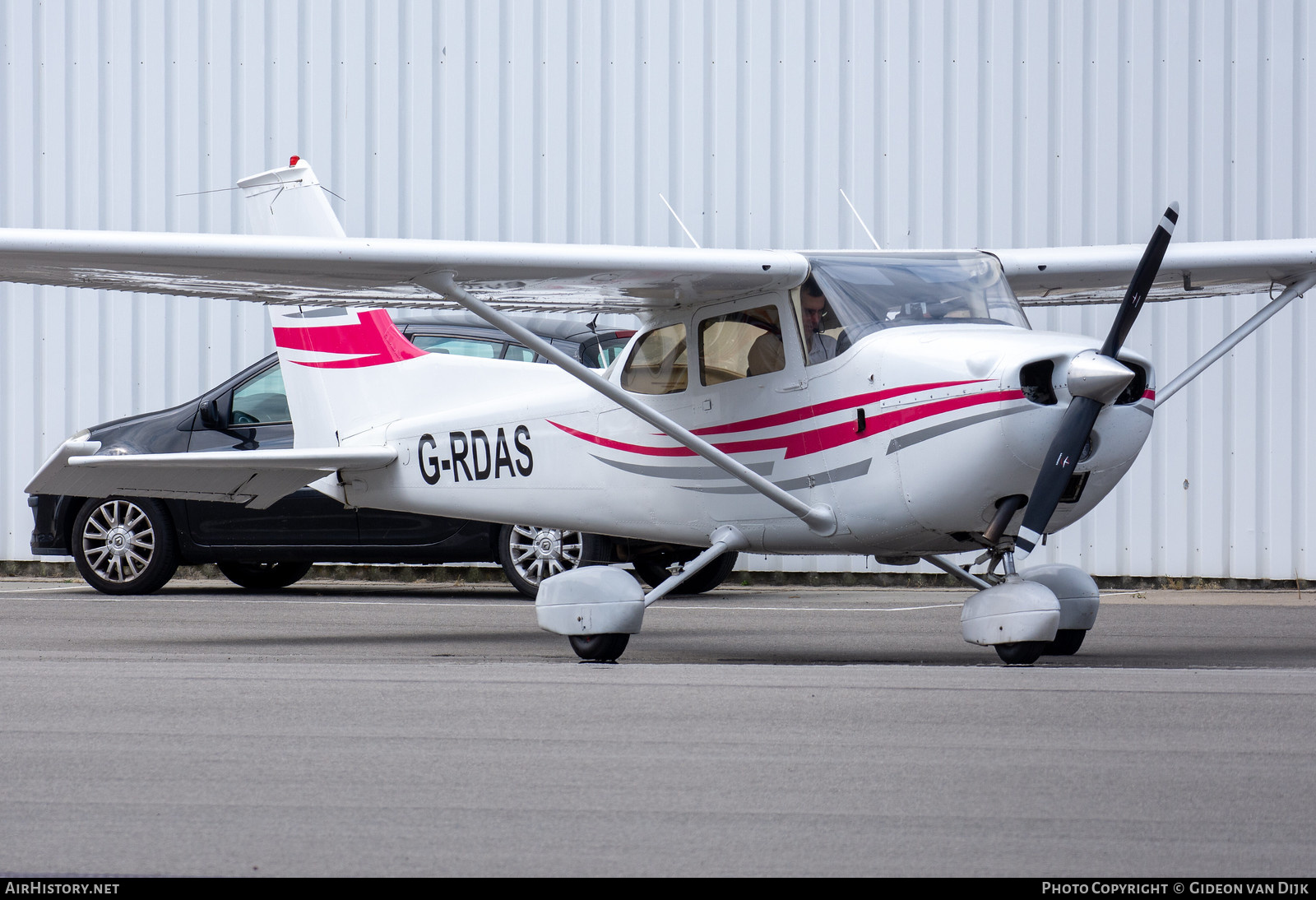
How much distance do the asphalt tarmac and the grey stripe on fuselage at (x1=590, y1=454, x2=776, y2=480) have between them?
0.90 metres

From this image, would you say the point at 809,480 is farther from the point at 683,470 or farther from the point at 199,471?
the point at 199,471

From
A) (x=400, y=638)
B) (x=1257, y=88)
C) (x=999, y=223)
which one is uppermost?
(x=1257, y=88)

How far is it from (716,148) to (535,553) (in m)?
5.07

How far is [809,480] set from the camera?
692cm

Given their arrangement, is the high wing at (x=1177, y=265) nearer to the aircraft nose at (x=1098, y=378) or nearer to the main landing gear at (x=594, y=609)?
the aircraft nose at (x=1098, y=378)

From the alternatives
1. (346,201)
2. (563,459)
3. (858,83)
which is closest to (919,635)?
(563,459)

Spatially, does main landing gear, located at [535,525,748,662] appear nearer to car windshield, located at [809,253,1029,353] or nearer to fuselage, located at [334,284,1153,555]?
fuselage, located at [334,284,1153,555]

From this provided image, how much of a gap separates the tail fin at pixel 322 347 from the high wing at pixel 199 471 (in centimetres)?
58

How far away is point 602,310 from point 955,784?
15.7 ft

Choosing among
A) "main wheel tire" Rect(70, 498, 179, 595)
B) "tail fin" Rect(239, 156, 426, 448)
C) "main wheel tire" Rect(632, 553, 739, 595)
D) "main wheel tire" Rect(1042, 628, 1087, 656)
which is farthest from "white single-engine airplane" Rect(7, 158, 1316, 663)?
"main wheel tire" Rect(70, 498, 179, 595)

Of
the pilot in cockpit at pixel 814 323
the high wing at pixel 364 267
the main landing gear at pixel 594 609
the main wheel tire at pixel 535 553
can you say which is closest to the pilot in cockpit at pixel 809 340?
the pilot in cockpit at pixel 814 323

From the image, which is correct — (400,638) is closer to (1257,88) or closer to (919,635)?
(919,635)

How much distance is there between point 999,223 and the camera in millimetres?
13547

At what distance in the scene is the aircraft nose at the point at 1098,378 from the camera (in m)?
5.82
